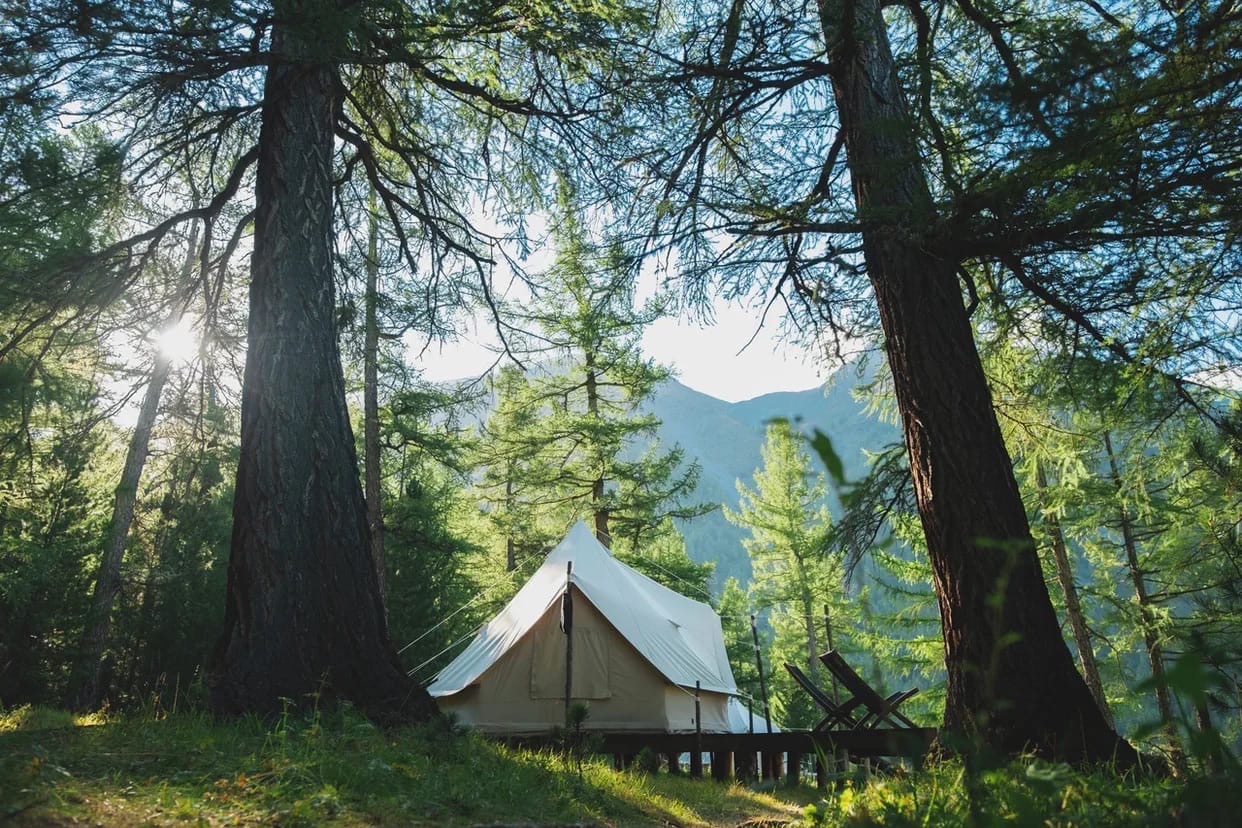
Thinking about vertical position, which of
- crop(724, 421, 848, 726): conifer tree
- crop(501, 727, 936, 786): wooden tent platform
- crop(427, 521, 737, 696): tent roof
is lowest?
crop(501, 727, 936, 786): wooden tent platform

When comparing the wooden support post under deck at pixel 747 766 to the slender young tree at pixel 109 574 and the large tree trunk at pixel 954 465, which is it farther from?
the slender young tree at pixel 109 574

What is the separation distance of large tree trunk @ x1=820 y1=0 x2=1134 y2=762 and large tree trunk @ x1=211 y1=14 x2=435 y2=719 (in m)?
2.76

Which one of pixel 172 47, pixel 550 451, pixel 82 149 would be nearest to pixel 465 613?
pixel 550 451

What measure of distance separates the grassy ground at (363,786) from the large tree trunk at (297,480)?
392mm

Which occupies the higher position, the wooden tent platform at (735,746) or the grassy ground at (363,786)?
the grassy ground at (363,786)

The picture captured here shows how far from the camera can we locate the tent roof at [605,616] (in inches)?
389

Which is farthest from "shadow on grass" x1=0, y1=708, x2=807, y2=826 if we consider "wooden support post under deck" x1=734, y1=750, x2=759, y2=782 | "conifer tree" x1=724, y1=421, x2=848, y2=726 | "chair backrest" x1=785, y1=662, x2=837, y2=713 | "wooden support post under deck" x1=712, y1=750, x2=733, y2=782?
"conifer tree" x1=724, y1=421, x2=848, y2=726

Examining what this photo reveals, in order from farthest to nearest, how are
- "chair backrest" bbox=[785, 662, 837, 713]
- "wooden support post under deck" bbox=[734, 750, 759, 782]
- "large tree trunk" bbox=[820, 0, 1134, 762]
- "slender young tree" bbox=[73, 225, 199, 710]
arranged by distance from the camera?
"slender young tree" bbox=[73, 225, 199, 710], "wooden support post under deck" bbox=[734, 750, 759, 782], "chair backrest" bbox=[785, 662, 837, 713], "large tree trunk" bbox=[820, 0, 1134, 762]

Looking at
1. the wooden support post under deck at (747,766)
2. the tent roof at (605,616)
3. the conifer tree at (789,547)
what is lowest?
the wooden support post under deck at (747,766)

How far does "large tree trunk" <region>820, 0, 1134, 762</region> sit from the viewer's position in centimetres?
357

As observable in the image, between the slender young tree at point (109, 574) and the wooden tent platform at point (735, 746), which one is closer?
the wooden tent platform at point (735, 746)

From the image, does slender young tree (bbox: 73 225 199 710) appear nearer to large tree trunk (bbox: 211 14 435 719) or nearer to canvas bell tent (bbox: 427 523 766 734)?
canvas bell tent (bbox: 427 523 766 734)

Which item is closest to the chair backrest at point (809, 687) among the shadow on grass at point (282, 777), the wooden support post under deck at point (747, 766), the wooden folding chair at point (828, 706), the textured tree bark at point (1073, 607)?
the wooden folding chair at point (828, 706)

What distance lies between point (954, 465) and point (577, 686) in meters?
7.00
